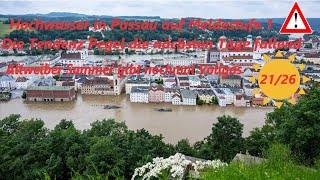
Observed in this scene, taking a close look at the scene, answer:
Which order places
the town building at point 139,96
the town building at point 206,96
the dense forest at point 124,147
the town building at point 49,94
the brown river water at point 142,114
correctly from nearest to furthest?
the dense forest at point 124,147
the brown river water at point 142,114
the town building at point 206,96
the town building at point 139,96
the town building at point 49,94

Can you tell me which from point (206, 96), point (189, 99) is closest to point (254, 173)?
point (189, 99)

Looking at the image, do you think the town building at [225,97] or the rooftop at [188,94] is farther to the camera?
the rooftop at [188,94]

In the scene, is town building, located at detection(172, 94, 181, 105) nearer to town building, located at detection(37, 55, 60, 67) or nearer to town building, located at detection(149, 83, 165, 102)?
town building, located at detection(149, 83, 165, 102)

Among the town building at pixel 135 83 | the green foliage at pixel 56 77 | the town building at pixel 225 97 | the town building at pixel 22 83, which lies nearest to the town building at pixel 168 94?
the town building at pixel 135 83

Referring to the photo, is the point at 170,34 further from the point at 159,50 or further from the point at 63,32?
the point at 63,32

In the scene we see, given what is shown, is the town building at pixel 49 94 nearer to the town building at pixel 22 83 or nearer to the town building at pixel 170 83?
the town building at pixel 22 83

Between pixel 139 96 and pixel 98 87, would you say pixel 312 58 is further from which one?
pixel 98 87
